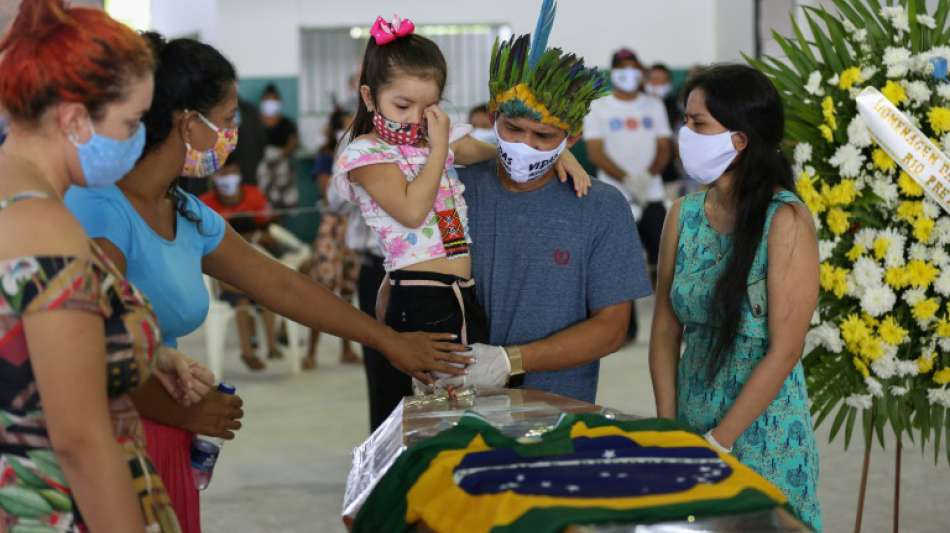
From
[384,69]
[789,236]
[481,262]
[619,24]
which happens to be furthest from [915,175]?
[619,24]

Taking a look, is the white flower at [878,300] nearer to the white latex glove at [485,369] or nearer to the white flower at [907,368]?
the white flower at [907,368]

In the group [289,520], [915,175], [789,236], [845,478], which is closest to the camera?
[789,236]

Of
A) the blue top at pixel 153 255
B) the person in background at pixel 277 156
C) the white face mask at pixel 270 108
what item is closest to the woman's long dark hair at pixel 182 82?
the blue top at pixel 153 255

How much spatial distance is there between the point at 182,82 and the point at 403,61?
0.57 meters

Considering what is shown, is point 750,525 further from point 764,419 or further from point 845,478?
point 845,478

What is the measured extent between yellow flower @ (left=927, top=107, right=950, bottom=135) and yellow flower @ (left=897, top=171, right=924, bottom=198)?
0.14 m

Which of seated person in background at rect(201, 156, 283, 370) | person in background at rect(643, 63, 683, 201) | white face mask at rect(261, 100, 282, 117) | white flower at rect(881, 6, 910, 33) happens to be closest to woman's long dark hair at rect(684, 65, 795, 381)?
white flower at rect(881, 6, 910, 33)

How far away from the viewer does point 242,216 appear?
7.10m

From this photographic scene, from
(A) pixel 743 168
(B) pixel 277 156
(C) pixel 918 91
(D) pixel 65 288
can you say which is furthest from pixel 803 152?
(B) pixel 277 156

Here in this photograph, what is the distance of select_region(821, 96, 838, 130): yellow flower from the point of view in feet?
10.7

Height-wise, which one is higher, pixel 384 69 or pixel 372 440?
pixel 384 69

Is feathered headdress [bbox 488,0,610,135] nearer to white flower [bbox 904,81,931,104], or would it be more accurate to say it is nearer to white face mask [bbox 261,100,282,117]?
white flower [bbox 904,81,931,104]

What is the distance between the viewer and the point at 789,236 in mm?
2498

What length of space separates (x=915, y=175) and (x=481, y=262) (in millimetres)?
1252
